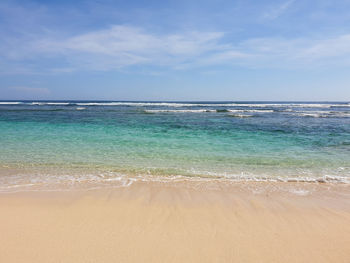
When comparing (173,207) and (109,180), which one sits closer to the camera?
(173,207)

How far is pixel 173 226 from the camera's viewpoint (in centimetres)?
342

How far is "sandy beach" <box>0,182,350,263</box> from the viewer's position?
9.00 ft

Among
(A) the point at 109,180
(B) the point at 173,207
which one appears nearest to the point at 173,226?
(B) the point at 173,207

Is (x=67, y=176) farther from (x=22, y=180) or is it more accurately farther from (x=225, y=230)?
(x=225, y=230)

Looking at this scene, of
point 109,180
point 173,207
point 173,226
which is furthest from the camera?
point 109,180

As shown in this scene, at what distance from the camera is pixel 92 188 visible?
5.02 m

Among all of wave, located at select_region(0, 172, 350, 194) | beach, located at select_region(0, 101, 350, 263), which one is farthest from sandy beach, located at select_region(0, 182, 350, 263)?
wave, located at select_region(0, 172, 350, 194)

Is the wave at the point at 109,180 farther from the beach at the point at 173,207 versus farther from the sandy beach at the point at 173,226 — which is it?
the sandy beach at the point at 173,226

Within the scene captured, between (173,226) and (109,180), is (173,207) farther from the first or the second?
(109,180)

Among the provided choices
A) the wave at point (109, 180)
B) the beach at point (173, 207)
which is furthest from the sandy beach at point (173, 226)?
the wave at point (109, 180)

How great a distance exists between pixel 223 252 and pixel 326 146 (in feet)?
30.6

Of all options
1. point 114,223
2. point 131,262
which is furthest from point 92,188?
point 131,262

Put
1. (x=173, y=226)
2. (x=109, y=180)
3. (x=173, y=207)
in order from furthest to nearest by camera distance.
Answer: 1. (x=109, y=180)
2. (x=173, y=207)
3. (x=173, y=226)

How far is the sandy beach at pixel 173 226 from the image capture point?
274cm
